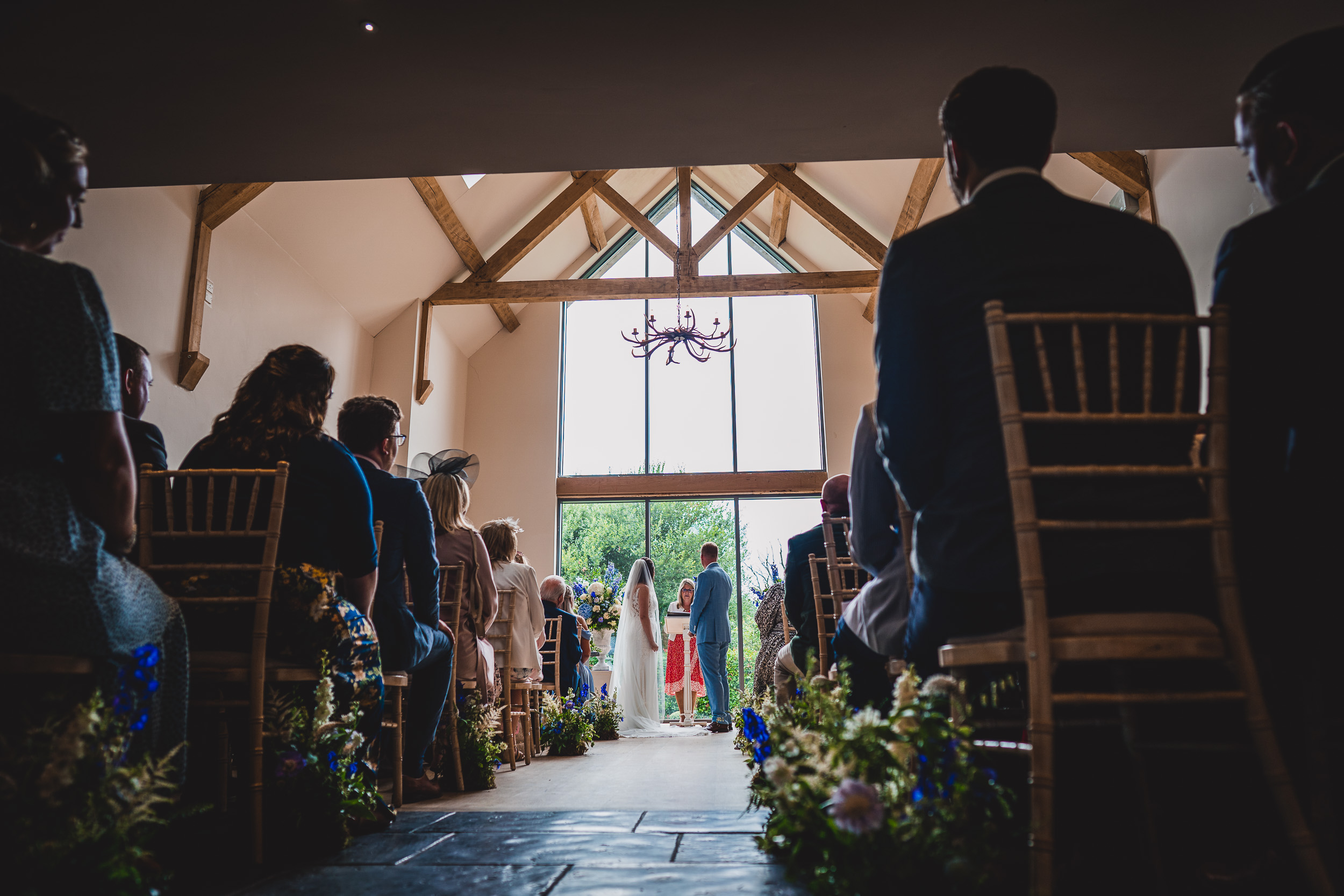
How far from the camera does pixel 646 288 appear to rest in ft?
30.6

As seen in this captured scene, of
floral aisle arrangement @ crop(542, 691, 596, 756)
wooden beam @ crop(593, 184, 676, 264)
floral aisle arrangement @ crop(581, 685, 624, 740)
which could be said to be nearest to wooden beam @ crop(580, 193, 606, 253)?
wooden beam @ crop(593, 184, 676, 264)

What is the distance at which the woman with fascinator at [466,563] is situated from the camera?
3.62 meters

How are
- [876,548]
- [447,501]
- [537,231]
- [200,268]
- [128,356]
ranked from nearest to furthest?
[876,548] < [128,356] < [447,501] < [200,268] < [537,231]

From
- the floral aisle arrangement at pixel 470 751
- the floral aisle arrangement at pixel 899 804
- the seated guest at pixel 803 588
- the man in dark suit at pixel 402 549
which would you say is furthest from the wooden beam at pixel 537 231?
the floral aisle arrangement at pixel 899 804

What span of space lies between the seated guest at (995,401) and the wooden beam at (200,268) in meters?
5.50

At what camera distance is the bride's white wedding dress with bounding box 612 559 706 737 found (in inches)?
302

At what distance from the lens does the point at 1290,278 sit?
1257 millimetres

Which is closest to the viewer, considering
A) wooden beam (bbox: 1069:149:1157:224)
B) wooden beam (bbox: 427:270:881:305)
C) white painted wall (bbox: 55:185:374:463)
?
white painted wall (bbox: 55:185:374:463)

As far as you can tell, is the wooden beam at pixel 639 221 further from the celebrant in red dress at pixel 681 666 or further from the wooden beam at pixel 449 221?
the celebrant in red dress at pixel 681 666

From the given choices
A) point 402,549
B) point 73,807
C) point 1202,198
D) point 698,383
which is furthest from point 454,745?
point 698,383

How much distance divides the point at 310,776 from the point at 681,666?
24.9 ft

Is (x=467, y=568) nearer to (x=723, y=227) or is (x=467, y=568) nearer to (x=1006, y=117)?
(x=1006, y=117)

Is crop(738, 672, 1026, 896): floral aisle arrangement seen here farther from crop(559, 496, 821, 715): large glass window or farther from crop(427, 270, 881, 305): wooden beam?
crop(559, 496, 821, 715): large glass window


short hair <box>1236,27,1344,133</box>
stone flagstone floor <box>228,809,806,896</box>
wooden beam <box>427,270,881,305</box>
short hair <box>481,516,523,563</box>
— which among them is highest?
wooden beam <box>427,270,881,305</box>
